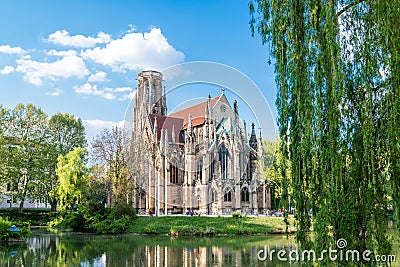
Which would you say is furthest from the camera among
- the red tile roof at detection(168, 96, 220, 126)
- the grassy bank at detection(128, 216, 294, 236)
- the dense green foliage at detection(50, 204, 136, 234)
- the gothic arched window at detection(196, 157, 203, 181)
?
the red tile roof at detection(168, 96, 220, 126)

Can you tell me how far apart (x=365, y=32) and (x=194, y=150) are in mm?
42287

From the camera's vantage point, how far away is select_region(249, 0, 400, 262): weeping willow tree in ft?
23.2

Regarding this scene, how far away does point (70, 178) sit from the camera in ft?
139

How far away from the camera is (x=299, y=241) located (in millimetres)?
7688

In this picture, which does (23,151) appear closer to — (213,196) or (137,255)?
(213,196)

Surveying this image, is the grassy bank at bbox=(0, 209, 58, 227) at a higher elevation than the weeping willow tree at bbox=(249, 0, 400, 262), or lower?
lower

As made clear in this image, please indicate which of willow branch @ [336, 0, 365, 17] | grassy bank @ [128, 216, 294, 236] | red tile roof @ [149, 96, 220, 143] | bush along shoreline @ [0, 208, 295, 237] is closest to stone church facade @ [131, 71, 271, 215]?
red tile roof @ [149, 96, 220, 143]

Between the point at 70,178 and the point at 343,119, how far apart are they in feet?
126

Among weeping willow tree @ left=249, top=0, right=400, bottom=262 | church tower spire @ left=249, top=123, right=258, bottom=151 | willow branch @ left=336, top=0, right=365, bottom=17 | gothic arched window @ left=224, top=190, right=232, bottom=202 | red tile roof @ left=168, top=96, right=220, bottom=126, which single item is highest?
red tile roof @ left=168, top=96, right=220, bottom=126

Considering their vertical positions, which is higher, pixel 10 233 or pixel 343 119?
pixel 343 119

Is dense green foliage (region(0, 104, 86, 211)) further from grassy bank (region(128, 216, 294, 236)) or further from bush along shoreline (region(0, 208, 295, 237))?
grassy bank (region(128, 216, 294, 236))

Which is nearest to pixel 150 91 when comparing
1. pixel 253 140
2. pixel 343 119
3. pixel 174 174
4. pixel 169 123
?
pixel 169 123

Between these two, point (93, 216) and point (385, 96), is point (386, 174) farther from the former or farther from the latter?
point (93, 216)

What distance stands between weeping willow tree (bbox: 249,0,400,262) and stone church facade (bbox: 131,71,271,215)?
36649 mm
